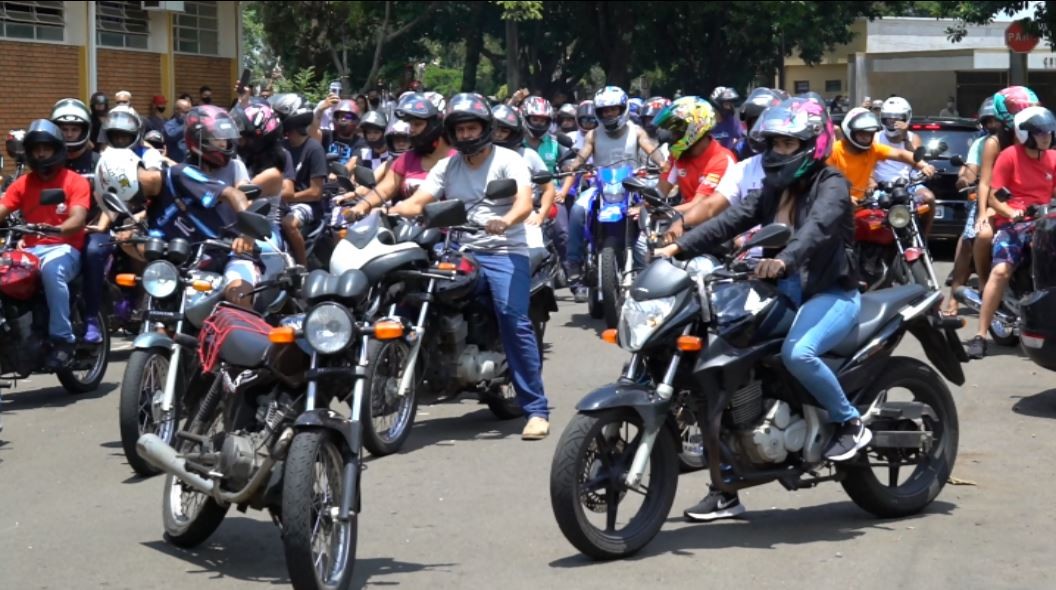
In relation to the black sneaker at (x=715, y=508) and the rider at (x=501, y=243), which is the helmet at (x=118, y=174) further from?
the black sneaker at (x=715, y=508)

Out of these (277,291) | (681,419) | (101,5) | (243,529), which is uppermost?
(101,5)

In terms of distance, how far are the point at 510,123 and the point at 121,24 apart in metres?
19.2

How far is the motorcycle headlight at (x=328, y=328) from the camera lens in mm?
6172

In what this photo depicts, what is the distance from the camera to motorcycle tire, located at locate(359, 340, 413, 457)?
8.74m

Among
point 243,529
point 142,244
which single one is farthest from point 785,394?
point 142,244

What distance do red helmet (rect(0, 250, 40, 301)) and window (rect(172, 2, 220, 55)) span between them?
2113cm

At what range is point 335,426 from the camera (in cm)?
610

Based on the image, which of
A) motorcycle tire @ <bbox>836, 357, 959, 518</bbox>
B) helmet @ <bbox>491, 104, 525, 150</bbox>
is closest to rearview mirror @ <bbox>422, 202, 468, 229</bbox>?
motorcycle tire @ <bbox>836, 357, 959, 518</bbox>

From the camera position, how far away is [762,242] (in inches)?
255

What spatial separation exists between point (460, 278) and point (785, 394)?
2.75 metres

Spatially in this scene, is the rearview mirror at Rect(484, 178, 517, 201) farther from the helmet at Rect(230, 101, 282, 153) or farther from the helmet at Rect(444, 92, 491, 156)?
the helmet at Rect(230, 101, 282, 153)

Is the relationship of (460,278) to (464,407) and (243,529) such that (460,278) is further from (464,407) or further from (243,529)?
(243,529)

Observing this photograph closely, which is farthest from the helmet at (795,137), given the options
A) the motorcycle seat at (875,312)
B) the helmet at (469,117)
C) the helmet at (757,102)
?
the helmet at (757,102)

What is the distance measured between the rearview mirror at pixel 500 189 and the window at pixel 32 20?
18478 millimetres
